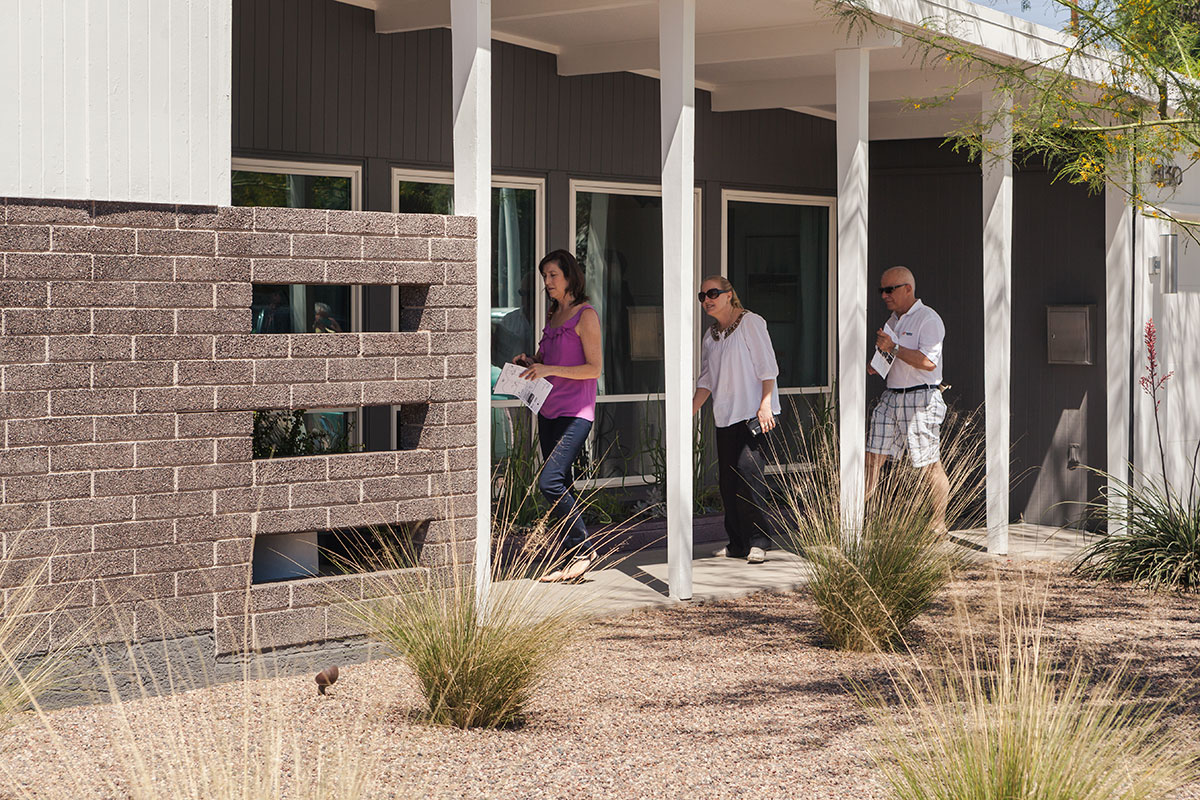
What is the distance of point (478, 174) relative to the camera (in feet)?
20.0

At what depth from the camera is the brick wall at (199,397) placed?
5012 mm

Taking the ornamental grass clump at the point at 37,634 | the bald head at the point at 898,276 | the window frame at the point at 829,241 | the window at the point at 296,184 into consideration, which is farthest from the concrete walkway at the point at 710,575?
the window at the point at 296,184

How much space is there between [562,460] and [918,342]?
254 centimetres

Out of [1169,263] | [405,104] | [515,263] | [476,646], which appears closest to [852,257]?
[515,263]

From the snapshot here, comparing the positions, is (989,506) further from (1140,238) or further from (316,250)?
(316,250)

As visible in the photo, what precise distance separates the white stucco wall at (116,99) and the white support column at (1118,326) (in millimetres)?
6786

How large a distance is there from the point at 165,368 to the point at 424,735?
174 centimetres

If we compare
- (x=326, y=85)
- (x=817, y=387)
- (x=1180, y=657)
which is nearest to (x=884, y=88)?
(x=817, y=387)

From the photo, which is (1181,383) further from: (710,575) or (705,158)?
(710,575)

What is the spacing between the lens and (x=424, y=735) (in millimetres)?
4840

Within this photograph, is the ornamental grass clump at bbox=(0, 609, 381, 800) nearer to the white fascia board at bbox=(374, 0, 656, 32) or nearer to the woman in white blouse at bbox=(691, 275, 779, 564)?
the woman in white blouse at bbox=(691, 275, 779, 564)

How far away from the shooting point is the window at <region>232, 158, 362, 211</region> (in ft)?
25.3

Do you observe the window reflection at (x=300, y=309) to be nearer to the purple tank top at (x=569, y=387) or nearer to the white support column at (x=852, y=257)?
the purple tank top at (x=569, y=387)

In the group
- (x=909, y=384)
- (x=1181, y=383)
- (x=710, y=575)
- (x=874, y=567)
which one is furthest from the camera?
(x=1181, y=383)
